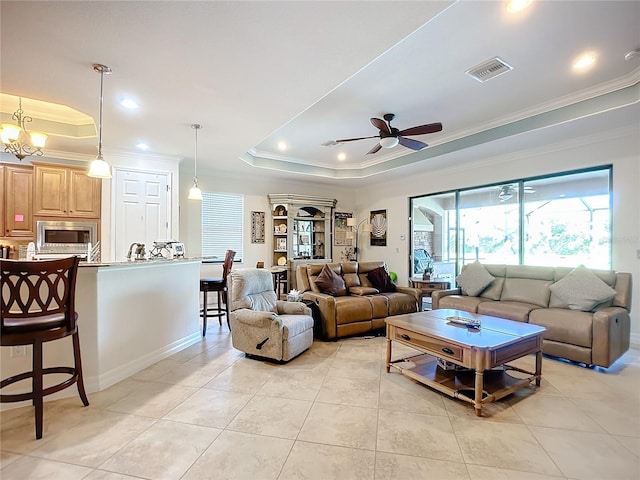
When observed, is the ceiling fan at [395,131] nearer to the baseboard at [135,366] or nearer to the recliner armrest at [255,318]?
the recliner armrest at [255,318]

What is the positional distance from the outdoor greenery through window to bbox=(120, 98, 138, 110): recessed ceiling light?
17.3 ft

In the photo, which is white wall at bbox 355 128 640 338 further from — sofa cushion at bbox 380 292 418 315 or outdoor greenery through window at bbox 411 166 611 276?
sofa cushion at bbox 380 292 418 315

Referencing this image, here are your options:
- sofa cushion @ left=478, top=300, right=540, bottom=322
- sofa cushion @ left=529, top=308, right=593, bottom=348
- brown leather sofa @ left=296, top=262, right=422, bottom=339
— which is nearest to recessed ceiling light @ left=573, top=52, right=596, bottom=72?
sofa cushion @ left=529, top=308, right=593, bottom=348

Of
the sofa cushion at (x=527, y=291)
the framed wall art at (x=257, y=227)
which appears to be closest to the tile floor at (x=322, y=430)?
the sofa cushion at (x=527, y=291)

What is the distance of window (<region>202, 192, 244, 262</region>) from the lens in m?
6.24


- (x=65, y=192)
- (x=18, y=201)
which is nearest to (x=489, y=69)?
(x=65, y=192)

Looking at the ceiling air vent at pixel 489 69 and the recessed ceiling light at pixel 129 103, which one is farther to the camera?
the recessed ceiling light at pixel 129 103

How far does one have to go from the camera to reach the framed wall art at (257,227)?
6.73 meters

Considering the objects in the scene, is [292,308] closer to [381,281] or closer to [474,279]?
[381,281]

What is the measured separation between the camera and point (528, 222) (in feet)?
16.2

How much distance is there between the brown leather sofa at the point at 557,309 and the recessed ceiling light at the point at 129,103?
178 inches

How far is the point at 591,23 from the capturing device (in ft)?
7.92

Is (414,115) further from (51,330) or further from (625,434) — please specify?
(51,330)

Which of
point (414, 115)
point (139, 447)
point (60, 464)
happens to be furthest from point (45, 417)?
point (414, 115)
